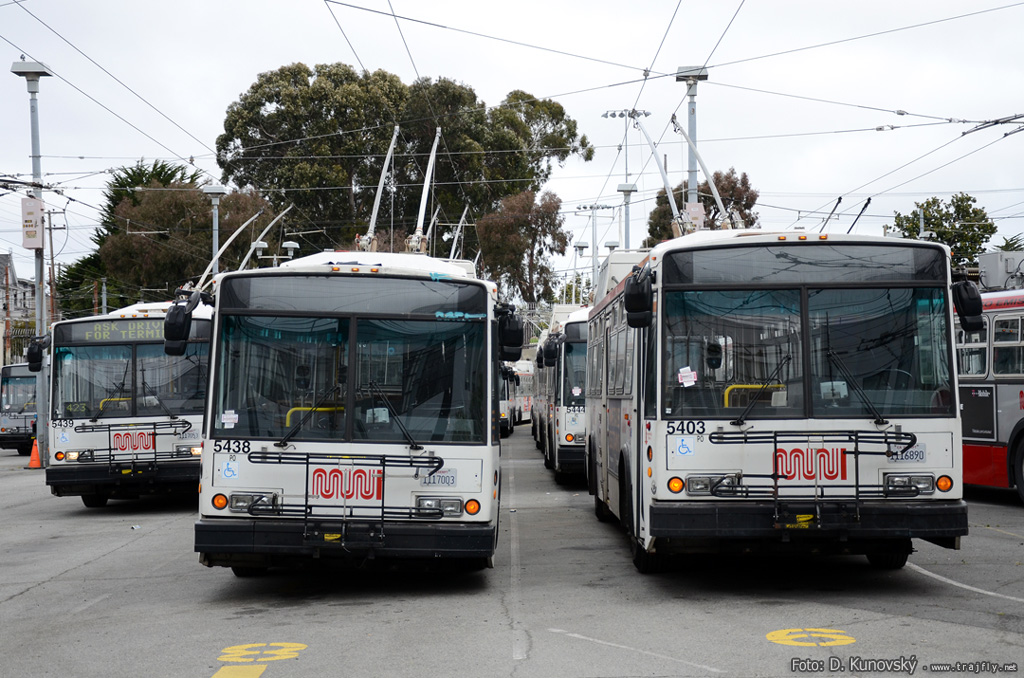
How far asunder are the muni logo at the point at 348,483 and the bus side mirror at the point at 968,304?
4.90 metres

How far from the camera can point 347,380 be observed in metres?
9.97

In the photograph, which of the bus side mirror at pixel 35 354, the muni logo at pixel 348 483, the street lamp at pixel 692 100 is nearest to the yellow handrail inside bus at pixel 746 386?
the muni logo at pixel 348 483

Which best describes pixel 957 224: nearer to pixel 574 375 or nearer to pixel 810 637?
pixel 574 375

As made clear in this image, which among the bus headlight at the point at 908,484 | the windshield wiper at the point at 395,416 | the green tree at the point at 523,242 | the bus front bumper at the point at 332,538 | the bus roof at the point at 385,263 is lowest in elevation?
the bus front bumper at the point at 332,538

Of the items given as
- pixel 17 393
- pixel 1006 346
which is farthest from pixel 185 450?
pixel 17 393

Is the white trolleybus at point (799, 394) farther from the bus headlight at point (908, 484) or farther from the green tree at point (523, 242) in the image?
the green tree at point (523, 242)

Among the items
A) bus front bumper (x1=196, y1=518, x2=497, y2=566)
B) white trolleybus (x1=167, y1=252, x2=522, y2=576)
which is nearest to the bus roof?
white trolleybus (x1=167, y1=252, x2=522, y2=576)

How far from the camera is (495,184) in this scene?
54.6 m

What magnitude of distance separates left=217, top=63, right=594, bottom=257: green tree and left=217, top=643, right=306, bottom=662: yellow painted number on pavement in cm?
4299

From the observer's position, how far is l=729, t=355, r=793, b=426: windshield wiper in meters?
9.52

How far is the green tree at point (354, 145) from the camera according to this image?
5141 cm

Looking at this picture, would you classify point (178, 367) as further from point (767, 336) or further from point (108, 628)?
point (767, 336)

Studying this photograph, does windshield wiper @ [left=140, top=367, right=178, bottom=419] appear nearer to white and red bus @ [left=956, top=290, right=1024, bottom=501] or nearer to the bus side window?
white and red bus @ [left=956, top=290, right=1024, bottom=501]

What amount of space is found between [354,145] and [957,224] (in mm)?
26651
